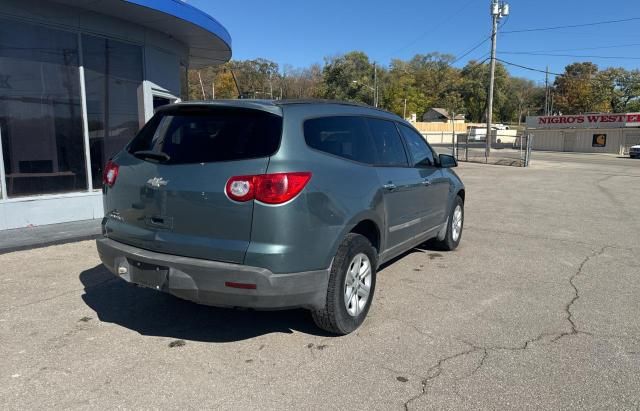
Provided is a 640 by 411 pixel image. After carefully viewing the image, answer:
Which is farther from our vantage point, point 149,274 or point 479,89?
point 479,89

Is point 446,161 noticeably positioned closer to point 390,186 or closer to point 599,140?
point 390,186

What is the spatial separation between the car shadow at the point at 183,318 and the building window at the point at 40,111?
3669 millimetres

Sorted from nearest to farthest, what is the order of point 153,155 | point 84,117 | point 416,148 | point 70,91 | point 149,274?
1. point 149,274
2. point 153,155
3. point 416,148
4. point 70,91
5. point 84,117

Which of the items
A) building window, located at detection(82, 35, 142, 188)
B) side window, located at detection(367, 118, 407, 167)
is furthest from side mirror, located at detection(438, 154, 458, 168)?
building window, located at detection(82, 35, 142, 188)

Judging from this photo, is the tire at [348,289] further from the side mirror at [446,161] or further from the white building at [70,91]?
the white building at [70,91]

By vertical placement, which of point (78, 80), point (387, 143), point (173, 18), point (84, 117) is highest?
point (173, 18)

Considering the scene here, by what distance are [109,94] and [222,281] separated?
658 cm

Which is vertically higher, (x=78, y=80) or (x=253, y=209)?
(x=78, y=80)

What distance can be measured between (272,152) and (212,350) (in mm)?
1522

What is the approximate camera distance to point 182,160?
134 inches

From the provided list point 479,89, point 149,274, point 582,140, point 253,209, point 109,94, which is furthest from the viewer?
point 479,89

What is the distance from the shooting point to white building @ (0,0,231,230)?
708 cm

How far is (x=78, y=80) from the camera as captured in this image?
7.84 metres

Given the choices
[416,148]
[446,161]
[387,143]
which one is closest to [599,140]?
[446,161]
